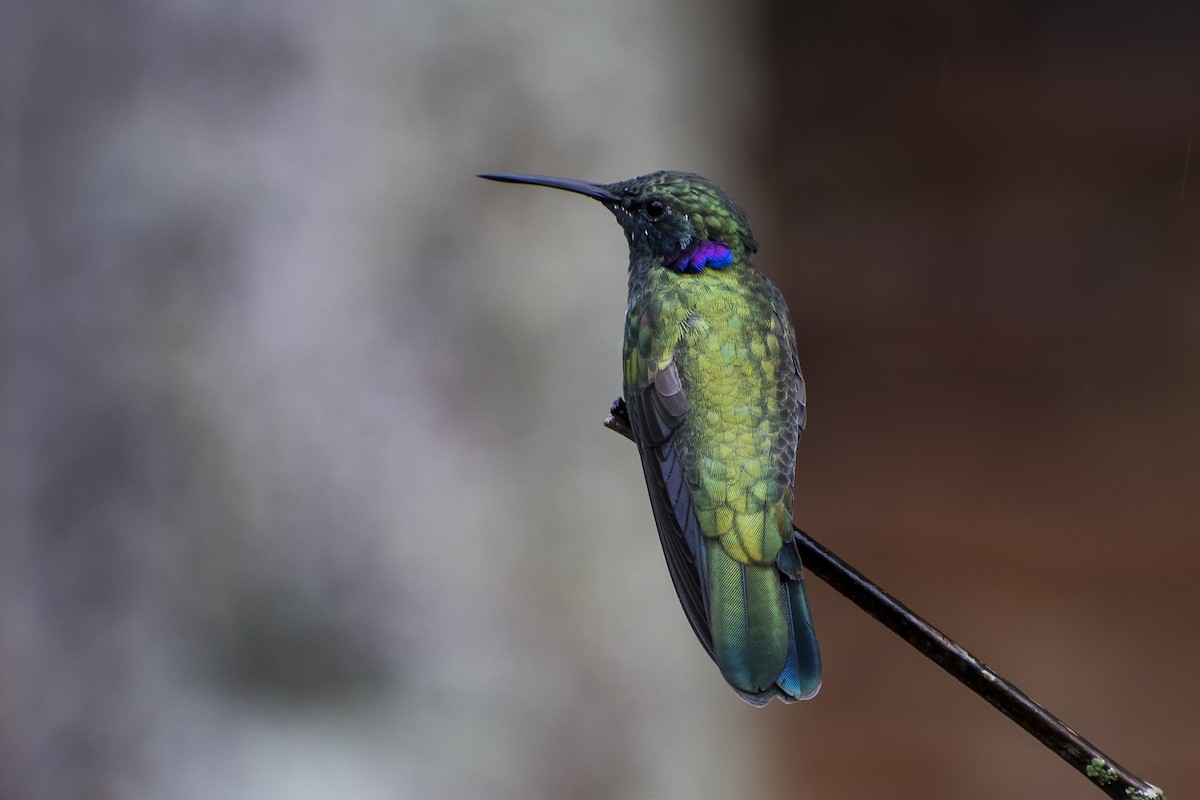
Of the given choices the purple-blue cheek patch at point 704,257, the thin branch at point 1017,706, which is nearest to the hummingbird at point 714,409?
the purple-blue cheek patch at point 704,257

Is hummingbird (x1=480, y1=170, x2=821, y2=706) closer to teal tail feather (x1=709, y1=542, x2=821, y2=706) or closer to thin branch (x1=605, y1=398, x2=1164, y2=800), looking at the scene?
teal tail feather (x1=709, y1=542, x2=821, y2=706)

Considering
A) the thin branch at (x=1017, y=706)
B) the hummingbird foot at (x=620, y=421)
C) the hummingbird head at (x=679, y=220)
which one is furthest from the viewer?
the hummingbird head at (x=679, y=220)

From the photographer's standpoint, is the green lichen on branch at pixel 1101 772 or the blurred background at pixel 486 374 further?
the blurred background at pixel 486 374

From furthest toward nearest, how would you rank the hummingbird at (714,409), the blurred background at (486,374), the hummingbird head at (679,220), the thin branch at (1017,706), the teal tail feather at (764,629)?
the blurred background at (486,374) → the hummingbird head at (679,220) → the hummingbird at (714,409) → the teal tail feather at (764,629) → the thin branch at (1017,706)

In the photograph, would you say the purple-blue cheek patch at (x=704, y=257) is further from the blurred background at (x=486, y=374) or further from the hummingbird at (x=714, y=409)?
the blurred background at (x=486, y=374)

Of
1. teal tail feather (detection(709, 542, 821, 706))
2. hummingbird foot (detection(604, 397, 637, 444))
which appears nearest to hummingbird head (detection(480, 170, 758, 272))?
hummingbird foot (detection(604, 397, 637, 444))

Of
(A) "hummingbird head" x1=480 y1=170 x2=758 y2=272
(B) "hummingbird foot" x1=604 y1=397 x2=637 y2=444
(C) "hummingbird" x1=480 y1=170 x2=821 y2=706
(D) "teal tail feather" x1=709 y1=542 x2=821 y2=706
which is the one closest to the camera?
(D) "teal tail feather" x1=709 y1=542 x2=821 y2=706

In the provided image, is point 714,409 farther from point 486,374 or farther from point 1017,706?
point 486,374
